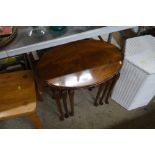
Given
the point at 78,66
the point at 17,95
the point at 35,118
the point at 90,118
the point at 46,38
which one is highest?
the point at 46,38

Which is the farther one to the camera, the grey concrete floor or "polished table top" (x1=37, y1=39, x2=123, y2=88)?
the grey concrete floor

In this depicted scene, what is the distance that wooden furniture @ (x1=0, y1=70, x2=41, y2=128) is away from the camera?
3.34ft

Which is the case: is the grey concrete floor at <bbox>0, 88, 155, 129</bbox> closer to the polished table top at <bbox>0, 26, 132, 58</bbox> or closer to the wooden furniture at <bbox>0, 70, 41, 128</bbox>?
the wooden furniture at <bbox>0, 70, 41, 128</bbox>

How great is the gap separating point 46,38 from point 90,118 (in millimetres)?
759

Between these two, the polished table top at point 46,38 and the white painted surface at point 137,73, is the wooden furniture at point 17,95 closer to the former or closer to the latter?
the polished table top at point 46,38

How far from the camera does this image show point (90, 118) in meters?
1.45

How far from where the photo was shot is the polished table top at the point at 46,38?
0.90m

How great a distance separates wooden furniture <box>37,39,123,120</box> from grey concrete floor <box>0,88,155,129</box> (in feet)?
1.11

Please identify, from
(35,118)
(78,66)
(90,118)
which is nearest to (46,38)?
(78,66)

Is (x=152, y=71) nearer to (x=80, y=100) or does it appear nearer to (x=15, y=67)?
(x=80, y=100)

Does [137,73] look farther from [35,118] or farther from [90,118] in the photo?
[35,118]

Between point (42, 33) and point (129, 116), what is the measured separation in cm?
92

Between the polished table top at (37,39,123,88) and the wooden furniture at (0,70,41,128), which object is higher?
the polished table top at (37,39,123,88)

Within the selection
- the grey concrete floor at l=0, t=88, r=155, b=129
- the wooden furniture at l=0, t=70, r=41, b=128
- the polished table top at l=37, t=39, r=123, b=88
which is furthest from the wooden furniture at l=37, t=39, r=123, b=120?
the grey concrete floor at l=0, t=88, r=155, b=129
